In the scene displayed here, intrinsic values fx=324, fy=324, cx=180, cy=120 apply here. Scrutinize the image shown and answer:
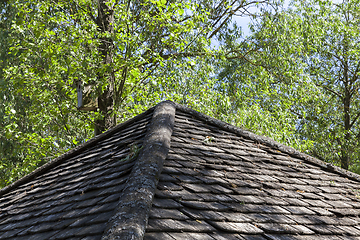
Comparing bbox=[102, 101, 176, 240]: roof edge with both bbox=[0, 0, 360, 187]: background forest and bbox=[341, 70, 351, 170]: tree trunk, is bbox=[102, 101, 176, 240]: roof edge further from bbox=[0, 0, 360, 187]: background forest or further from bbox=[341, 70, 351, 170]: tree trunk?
bbox=[341, 70, 351, 170]: tree trunk

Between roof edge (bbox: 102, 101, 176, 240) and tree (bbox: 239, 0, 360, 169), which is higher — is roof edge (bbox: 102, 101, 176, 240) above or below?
below

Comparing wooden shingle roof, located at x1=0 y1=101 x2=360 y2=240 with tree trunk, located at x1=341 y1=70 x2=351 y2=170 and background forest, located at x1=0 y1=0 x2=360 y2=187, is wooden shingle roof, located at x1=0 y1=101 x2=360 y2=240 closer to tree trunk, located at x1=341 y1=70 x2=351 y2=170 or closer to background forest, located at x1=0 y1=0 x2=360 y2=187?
background forest, located at x1=0 y1=0 x2=360 y2=187

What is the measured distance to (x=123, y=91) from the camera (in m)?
11.2

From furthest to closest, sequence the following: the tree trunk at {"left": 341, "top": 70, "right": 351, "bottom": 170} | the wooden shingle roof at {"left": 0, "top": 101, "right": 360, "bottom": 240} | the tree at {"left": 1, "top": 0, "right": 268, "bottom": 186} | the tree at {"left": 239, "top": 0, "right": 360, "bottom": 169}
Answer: the tree trunk at {"left": 341, "top": 70, "right": 351, "bottom": 170}, the tree at {"left": 239, "top": 0, "right": 360, "bottom": 169}, the tree at {"left": 1, "top": 0, "right": 268, "bottom": 186}, the wooden shingle roof at {"left": 0, "top": 101, "right": 360, "bottom": 240}

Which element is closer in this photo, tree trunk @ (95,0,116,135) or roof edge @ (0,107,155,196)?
roof edge @ (0,107,155,196)

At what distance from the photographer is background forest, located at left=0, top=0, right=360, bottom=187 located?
9594mm

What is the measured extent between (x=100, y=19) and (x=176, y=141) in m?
8.53

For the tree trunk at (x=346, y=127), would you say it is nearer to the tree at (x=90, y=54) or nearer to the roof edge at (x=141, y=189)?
the tree at (x=90, y=54)

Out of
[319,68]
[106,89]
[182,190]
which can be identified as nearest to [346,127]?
[319,68]

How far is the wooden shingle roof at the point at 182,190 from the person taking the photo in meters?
2.40

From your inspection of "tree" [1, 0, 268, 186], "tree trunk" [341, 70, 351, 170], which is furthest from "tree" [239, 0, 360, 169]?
"tree" [1, 0, 268, 186]

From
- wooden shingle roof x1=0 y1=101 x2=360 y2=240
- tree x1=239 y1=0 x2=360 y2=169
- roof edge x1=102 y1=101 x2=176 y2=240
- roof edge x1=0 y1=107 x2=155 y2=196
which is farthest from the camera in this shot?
tree x1=239 y1=0 x2=360 y2=169

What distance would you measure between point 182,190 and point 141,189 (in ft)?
1.39

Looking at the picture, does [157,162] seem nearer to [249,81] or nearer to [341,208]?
[341,208]
